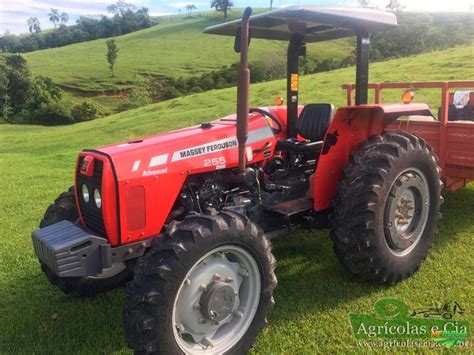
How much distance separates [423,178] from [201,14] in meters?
113

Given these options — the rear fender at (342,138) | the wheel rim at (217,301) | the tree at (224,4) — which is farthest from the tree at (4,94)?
the wheel rim at (217,301)

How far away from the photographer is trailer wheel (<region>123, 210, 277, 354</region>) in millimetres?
2674

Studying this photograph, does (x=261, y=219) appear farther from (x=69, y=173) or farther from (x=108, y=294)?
(x=69, y=173)

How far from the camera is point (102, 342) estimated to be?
3.21 metres

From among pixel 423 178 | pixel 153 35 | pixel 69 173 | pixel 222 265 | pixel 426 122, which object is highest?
pixel 153 35

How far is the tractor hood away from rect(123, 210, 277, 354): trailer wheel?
1.68 feet

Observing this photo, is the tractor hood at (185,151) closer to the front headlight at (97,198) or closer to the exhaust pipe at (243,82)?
the front headlight at (97,198)

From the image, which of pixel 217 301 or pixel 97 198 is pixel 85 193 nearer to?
pixel 97 198

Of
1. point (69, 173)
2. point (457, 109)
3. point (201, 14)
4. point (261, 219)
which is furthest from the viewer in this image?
point (201, 14)

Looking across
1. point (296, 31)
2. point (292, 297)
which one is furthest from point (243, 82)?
point (292, 297)

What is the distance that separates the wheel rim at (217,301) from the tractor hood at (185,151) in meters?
0.70

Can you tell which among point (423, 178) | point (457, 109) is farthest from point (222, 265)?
point (457, 109)

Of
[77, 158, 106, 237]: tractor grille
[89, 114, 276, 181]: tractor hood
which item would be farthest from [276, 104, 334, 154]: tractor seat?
[77, 158, 106, 237]: tractor grille

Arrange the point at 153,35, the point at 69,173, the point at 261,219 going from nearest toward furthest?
1. the point at 261,219
2. the point at 69,173
3. the point at 153,35
